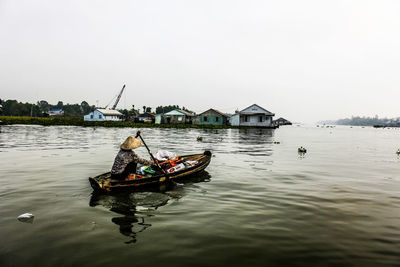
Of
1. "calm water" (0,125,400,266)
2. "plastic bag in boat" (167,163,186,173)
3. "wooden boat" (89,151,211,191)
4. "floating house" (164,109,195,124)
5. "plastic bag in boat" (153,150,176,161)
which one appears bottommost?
"calm water" (0,125,400,266)

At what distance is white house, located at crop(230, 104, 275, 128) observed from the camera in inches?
Result: 2359

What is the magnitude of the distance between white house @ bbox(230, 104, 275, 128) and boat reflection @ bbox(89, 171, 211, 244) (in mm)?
52091

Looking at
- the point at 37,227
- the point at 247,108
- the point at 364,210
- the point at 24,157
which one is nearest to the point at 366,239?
the point at 364,210

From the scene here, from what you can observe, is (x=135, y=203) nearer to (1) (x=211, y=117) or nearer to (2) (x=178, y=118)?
(1) (x=211, y=117)

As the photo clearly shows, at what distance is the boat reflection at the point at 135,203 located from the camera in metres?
5.72

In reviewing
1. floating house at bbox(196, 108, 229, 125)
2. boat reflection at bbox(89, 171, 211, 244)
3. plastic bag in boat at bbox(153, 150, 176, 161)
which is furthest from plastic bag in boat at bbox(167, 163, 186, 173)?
floating house at bbox(196, 108, 229, 125)

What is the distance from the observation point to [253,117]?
198 feet

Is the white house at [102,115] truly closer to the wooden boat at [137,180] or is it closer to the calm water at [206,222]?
the calm water at [206,222]

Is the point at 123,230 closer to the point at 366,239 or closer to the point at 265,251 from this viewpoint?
the point at 265,251

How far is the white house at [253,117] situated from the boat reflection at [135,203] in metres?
52.1

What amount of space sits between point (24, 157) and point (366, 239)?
680 inches

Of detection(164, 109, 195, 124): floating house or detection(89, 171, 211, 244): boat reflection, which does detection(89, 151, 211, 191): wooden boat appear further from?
detection(164, 109, 195, 124): floating house

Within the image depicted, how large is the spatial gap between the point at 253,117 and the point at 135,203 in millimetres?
55438

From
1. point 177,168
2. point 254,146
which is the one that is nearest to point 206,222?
point 177,168
